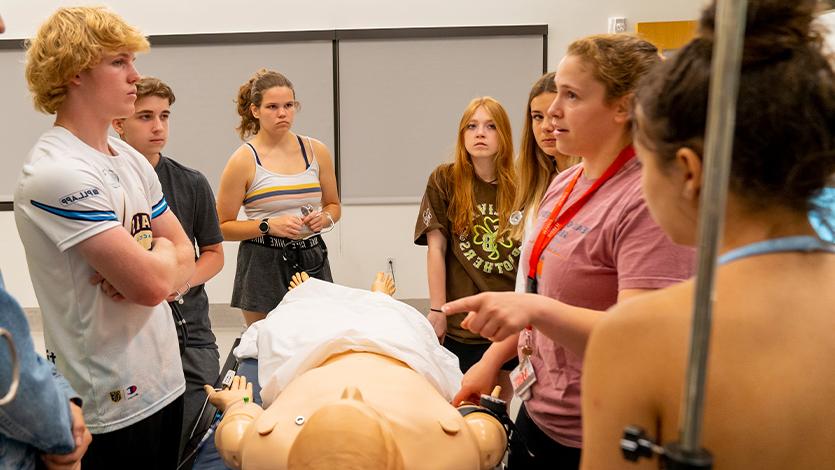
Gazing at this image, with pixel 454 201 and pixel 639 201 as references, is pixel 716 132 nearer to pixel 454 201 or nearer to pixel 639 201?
pixel 639 201

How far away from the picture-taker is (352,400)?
1.45 meters

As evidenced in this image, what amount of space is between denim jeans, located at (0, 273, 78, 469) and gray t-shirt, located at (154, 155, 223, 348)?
1.30 metres

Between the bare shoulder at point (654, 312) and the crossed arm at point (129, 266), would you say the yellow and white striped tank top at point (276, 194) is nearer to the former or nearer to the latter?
the crossed arm at point (129, 266)

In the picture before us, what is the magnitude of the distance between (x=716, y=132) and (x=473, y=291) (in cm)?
225

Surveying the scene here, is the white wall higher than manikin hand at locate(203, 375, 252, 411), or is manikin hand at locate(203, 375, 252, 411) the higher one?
the white wall

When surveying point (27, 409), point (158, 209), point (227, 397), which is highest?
point (158, 209)

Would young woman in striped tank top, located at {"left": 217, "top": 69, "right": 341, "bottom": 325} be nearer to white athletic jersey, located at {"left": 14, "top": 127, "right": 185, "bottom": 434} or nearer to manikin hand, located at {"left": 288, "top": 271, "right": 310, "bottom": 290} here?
manikin hand, located at {"left": 288, "top": 271, "right": 310, "bottom": 290}

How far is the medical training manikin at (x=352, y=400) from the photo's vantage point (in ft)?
4.37

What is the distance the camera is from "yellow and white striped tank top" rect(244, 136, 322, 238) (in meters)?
3.05

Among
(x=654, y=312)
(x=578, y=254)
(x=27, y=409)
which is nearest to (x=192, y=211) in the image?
(x=27, y=409)

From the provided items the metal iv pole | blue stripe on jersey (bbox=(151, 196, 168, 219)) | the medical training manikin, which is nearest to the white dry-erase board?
the medical training manikin

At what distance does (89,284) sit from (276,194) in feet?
Answer: 4.98

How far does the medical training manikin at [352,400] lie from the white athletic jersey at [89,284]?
232 millimetres

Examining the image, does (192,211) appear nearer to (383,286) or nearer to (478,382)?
(383,286)
